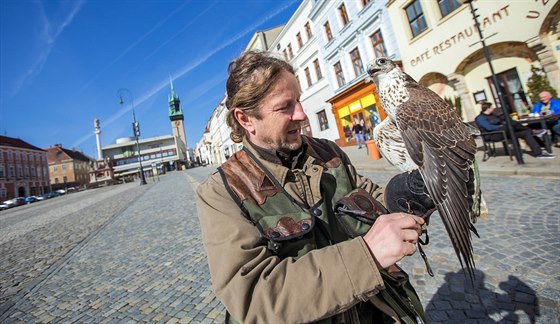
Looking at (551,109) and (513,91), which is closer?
(551,109)

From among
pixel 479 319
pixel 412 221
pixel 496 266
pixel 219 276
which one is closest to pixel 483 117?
pixel 496 266

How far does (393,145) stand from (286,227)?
1155 mm

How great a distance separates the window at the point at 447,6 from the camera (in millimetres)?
10562

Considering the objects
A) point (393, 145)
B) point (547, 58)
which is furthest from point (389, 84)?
point (547, 58)

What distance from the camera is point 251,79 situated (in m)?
1.39

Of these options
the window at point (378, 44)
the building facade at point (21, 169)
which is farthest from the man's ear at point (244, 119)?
the building facade at point (21, 169)

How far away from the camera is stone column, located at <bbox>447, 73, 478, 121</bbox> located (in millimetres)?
11109

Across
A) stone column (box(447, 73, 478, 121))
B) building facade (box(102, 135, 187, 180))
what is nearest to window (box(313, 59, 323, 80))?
stone column (box(447, 73, 478, 121))

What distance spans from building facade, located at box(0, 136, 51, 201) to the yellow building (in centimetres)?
6785

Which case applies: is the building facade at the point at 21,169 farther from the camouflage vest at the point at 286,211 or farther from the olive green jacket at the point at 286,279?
the olive green jacket at the point at 286,279

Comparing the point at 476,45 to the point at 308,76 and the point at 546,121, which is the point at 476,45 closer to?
the point at 546,121

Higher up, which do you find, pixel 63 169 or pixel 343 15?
pixel 63 169

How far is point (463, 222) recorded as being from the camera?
3.99ft

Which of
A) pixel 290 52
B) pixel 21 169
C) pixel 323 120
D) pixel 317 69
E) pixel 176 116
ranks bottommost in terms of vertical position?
pixel 323 120
